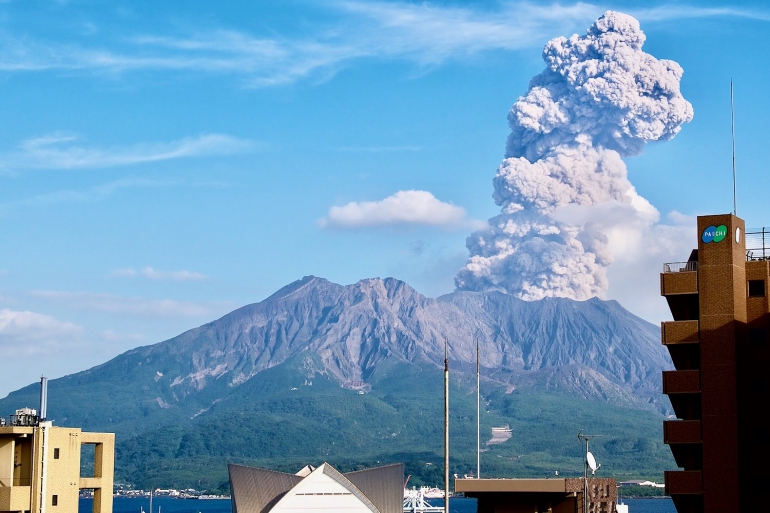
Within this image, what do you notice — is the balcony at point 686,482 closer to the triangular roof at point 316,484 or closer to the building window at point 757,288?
the building window at point 757,288

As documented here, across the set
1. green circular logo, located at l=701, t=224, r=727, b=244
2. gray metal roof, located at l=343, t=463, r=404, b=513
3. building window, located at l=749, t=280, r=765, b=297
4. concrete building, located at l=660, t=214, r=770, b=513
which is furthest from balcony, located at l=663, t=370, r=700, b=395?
gray metal roof, located at l=343, t=463, r=404, b=513

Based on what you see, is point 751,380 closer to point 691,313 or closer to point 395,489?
point 691,313

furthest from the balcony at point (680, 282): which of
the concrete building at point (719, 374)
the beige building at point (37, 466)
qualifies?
the beige building at point (37, 466)

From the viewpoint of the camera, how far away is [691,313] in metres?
74.6

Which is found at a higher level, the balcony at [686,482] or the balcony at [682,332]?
the balcony at [682,332]

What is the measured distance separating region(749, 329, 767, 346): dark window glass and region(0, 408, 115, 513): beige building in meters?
35.3

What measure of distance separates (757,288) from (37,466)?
38687 millimetres

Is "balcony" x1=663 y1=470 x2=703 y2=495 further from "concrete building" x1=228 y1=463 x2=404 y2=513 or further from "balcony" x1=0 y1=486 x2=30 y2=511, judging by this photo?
"concrete building" x1=228 y1=463 x2=404 y2=513

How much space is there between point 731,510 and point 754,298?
11532 millimetres

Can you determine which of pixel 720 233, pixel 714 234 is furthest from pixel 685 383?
pixel 720 233

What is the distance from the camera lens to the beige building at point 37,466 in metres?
62.9

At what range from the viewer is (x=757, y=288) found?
73.1 m

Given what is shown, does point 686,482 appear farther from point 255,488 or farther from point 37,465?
point 255,488

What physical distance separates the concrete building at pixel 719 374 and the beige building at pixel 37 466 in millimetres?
30722
